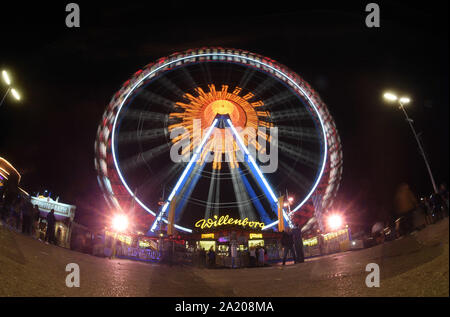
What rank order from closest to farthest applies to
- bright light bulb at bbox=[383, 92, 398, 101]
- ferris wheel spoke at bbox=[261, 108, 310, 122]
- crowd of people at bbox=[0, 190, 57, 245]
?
crowd of people at bbox=[0, 190, 57, 245] < bright light bulb at bbox=[383, 92, 398, 101] < ferris wheel spoke at bbox=[261, 108, 310, 122]

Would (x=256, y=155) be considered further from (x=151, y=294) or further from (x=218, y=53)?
(x=151, y=294)

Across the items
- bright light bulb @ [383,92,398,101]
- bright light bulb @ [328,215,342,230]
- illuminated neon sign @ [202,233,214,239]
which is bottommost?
illuminated neon sign @ [202,233,214,239]

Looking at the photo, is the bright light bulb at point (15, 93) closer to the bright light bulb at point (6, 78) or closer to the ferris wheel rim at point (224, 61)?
the bright light bulb at point (6, 78)

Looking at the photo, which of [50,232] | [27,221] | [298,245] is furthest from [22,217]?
[298,245]

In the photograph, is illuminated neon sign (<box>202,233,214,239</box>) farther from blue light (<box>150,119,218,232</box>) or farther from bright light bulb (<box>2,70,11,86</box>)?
bright light bulb (<box>2,70,11,86</box>)

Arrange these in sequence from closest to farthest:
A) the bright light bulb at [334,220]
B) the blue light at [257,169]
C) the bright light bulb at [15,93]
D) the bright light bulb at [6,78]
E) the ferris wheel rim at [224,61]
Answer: the bright light bulb at [6,78] < the bright light bulb at [15,93] < the blue light at [257,169] < the ferris wheel rim at [224,61] < the bright light bulb at [334,220]

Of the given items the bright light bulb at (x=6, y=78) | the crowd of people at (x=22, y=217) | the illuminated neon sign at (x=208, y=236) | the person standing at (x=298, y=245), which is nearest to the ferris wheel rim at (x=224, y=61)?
the bright light bulb at (x=6, y=78)

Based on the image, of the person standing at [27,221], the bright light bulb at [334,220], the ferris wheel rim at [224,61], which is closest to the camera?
the person standing at [27,221]

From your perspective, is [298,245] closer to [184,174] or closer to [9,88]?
[184,174]

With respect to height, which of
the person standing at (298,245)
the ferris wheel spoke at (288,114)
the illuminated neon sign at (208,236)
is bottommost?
the person standing at (298,245)

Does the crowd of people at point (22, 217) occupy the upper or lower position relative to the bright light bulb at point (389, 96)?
lower

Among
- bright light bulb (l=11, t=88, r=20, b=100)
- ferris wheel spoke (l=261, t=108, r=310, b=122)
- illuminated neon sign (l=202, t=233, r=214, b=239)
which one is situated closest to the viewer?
bright light bulb (l=11, t=88, r=20, b=100)

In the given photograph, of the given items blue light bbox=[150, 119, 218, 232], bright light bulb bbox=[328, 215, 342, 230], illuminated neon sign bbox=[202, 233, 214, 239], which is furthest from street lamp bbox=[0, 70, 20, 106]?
bright light bulb bbox=[328, 215, 342, 230]

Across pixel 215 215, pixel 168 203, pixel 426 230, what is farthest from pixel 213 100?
pixel 426 230
